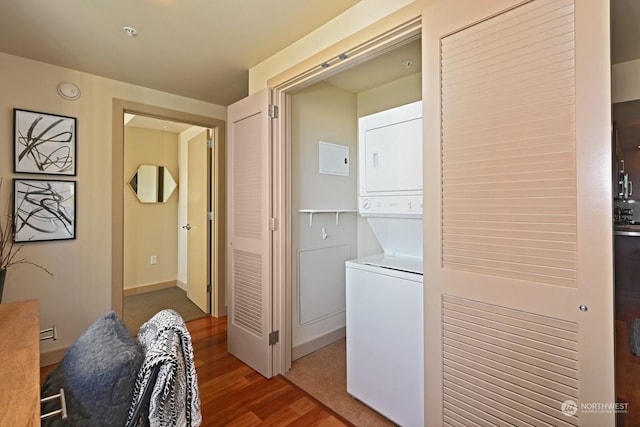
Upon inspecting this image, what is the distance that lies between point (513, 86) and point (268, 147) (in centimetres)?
154

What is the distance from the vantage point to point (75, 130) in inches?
97.6

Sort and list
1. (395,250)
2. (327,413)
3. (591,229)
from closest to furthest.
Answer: (591,229), (327,413), (395,250)

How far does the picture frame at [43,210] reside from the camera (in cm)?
226

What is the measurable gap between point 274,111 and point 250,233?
0.93 m

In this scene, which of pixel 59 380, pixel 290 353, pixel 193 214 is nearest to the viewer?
pixel 59 380

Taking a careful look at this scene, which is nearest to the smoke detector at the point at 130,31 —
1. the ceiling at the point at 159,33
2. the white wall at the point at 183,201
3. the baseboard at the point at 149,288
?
the ceiling at the point at 159,33

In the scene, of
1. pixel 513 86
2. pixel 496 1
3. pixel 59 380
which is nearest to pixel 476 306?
pixel 513 86

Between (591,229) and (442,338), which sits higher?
(591,229)

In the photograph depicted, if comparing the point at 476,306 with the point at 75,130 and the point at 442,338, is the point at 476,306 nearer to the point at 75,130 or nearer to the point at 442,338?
the point at 442,338

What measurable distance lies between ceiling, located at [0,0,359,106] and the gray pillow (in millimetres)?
1710

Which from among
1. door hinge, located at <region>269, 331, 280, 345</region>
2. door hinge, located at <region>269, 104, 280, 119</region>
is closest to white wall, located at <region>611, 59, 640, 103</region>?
door hinge, located at <region>269, 104, 280, 119</region>

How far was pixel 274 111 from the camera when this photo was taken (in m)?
2.24

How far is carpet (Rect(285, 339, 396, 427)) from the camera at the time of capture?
1812mm

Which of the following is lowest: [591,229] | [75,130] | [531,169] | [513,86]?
[591,229]
